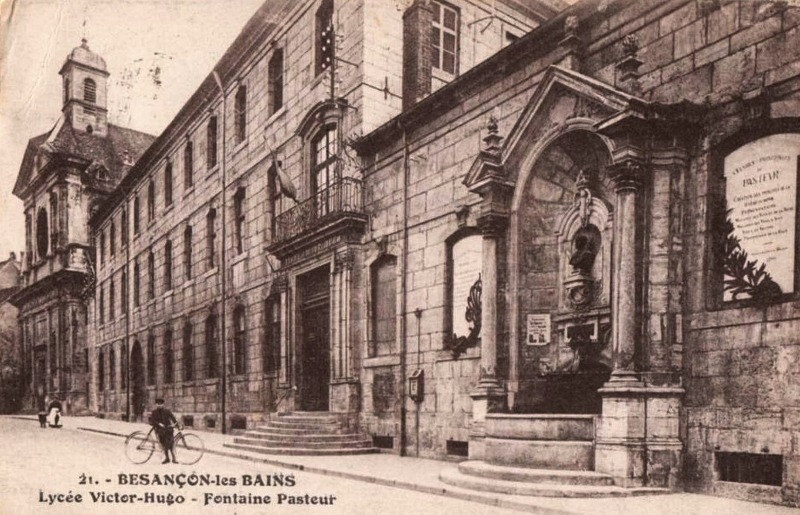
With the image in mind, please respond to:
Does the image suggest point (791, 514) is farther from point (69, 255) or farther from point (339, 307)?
point (69, 255)

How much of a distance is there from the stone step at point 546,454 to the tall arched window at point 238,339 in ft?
41.9

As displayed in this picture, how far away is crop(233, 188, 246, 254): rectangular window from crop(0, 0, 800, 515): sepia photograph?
35cm

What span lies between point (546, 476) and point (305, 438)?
6.64 metres

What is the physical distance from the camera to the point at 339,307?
1534cm

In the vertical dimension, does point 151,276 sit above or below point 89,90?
below

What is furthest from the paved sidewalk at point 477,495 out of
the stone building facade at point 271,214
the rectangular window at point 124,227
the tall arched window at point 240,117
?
the rectangular window at point 124,227

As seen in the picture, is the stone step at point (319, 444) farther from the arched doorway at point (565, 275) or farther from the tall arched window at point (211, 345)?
the tall arched window at point (211, 345)

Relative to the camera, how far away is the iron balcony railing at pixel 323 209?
15.3 m

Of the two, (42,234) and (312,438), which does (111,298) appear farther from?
(312,438)

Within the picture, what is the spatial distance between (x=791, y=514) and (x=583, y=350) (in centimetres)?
364

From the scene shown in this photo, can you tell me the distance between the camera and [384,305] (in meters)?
14.6

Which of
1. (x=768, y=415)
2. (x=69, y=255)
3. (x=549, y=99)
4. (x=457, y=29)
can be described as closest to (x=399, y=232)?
(x=549, y=99)

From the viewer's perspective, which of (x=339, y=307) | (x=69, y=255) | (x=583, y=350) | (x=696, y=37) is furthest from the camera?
(x=69, y=255)

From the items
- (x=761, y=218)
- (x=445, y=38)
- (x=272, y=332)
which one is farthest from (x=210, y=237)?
(x=761, y=218)
